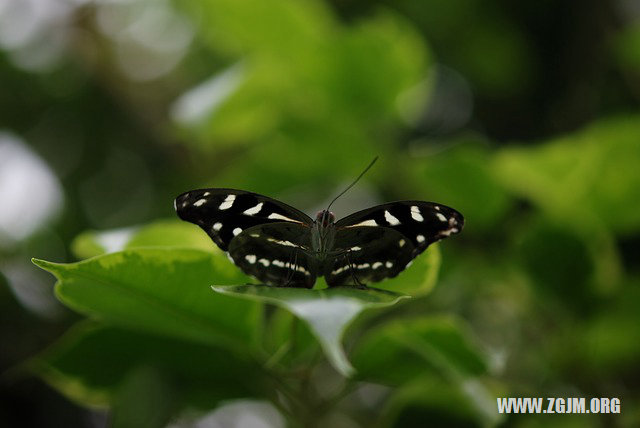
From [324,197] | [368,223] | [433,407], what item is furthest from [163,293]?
[324,197]

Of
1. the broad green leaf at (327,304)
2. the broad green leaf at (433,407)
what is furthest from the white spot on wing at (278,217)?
the broad green leaf at (433,407)

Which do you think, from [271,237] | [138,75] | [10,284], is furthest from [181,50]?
[271,237]

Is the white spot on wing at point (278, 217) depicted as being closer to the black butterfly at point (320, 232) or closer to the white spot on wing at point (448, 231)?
the black butterfly at point (320, 232)

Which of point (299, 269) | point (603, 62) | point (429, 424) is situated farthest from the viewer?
point (603, 62)

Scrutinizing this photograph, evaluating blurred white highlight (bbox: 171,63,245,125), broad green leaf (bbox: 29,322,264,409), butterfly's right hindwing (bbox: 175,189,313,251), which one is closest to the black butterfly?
butterfly's right hindwing (bbox: 175,189,313,251)

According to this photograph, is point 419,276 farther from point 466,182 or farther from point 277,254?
point 466,182

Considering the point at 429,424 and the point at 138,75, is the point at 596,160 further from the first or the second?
the point at 138,75
